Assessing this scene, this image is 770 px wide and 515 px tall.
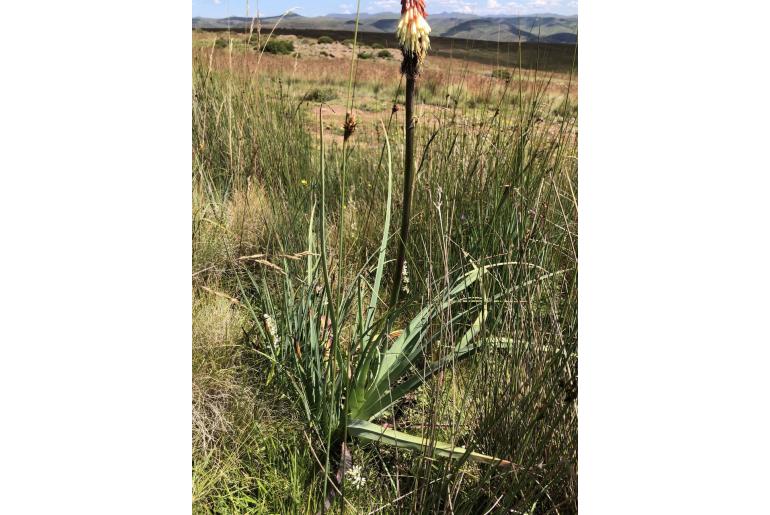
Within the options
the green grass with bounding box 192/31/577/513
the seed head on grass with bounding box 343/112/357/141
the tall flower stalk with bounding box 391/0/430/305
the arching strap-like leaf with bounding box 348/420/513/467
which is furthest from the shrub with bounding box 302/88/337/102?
the arching strap-like leaf with bounding box 348/420/513/467

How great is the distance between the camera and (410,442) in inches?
53.5

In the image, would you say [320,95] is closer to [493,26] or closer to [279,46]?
[279,46]

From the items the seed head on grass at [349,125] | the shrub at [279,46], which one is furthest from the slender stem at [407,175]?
the shrub at [279,46]

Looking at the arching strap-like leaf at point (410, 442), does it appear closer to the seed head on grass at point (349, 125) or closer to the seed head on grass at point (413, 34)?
the seed head on grass at point (349, 125)

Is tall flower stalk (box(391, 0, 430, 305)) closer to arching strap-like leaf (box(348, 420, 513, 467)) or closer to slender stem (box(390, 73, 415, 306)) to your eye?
slender stem (box(390, 73, 415, 306))

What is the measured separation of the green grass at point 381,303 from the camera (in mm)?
1341

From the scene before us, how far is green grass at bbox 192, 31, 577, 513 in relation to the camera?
134 cm

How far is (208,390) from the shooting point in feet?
5.30

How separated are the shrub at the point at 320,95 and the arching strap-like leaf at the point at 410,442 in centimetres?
76
